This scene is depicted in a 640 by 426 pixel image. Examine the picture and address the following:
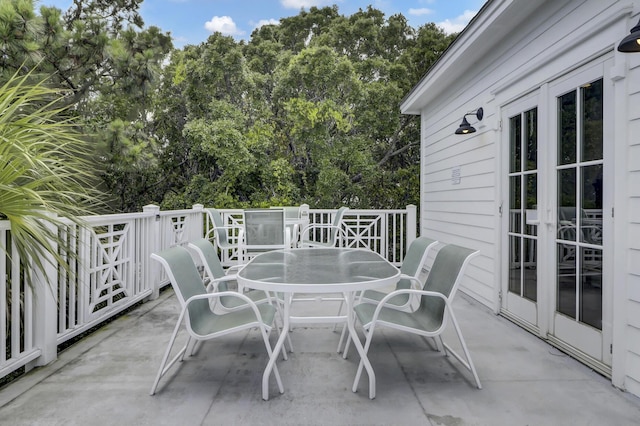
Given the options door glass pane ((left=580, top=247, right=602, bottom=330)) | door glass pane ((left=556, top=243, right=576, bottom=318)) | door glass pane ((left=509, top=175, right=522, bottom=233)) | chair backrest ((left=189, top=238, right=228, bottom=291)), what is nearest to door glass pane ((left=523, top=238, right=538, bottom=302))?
door glass pane ((left=509, top=175, right=522, bottom=233))

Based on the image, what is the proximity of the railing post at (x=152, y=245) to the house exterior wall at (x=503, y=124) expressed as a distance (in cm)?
359

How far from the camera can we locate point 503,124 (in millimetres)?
3713

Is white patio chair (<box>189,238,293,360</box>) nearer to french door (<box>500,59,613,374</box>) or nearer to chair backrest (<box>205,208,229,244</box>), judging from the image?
french door (<box>500,59,613,374</box>)

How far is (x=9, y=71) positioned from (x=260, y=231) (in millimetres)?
4150

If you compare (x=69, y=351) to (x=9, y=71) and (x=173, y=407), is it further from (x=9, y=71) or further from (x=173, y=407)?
(x=9, y=71)

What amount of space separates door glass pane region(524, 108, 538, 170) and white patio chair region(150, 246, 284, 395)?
7.98ft

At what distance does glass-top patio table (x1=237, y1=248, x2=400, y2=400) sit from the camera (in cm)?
211

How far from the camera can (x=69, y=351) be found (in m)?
2.82

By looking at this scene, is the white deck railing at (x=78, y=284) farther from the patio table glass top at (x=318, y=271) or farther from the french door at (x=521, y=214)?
the french door at (x=521, y=214)

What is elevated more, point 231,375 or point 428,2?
point 428,2

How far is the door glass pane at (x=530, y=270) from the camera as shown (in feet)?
10.5

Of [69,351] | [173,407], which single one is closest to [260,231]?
[69,351]

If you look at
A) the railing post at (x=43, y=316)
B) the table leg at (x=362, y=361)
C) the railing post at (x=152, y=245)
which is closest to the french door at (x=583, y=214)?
the table leg at (x=362, y=361)

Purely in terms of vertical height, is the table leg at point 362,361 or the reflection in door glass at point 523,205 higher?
the reflection in door glass at point 523,205
